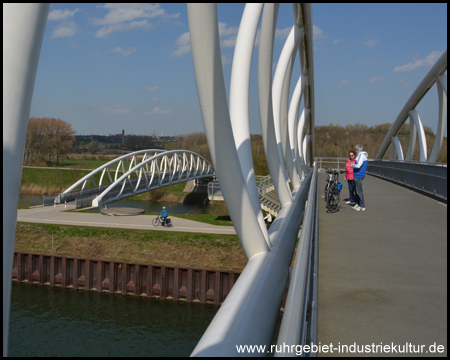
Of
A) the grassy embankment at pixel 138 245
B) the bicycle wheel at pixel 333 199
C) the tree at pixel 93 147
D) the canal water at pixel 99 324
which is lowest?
the canal water at pixel 99 324

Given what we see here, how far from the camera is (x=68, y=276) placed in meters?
24.2

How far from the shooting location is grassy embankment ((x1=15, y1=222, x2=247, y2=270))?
2348 centimetres

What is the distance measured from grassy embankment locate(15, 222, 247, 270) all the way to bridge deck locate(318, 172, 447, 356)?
53.2 ft

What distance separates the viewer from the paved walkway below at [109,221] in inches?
1086

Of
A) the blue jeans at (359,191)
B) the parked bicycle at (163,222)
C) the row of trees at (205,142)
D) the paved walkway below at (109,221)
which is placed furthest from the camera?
the row of trees at (205,142)

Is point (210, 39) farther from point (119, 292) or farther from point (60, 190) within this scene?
point (60, 190)

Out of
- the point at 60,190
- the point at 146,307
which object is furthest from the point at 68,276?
the point at 60,190

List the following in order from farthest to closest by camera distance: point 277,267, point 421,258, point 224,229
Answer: point 224,229, point 421,258, point 277,267

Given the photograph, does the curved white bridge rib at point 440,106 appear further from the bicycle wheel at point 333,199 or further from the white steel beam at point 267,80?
the white steel beam at point 267,80

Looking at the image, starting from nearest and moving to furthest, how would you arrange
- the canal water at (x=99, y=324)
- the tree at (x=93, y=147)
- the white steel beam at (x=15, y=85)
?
the white steel beam at (x=15, y=85) < the canal water at (x=99, y=324) < the tree at (x=93, y=147)

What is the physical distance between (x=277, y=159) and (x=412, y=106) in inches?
1274

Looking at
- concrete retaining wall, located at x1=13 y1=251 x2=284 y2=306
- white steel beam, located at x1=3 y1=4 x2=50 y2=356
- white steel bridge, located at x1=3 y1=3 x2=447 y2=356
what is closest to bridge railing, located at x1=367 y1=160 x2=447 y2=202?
white steel bridge, located at x1=3 y1=3 x2=447 y2=356

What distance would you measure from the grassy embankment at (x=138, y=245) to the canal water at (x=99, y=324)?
2435mm

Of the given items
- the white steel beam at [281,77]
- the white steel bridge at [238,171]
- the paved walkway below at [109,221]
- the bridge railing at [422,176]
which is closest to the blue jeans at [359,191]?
the white steel beam at [281,77]
